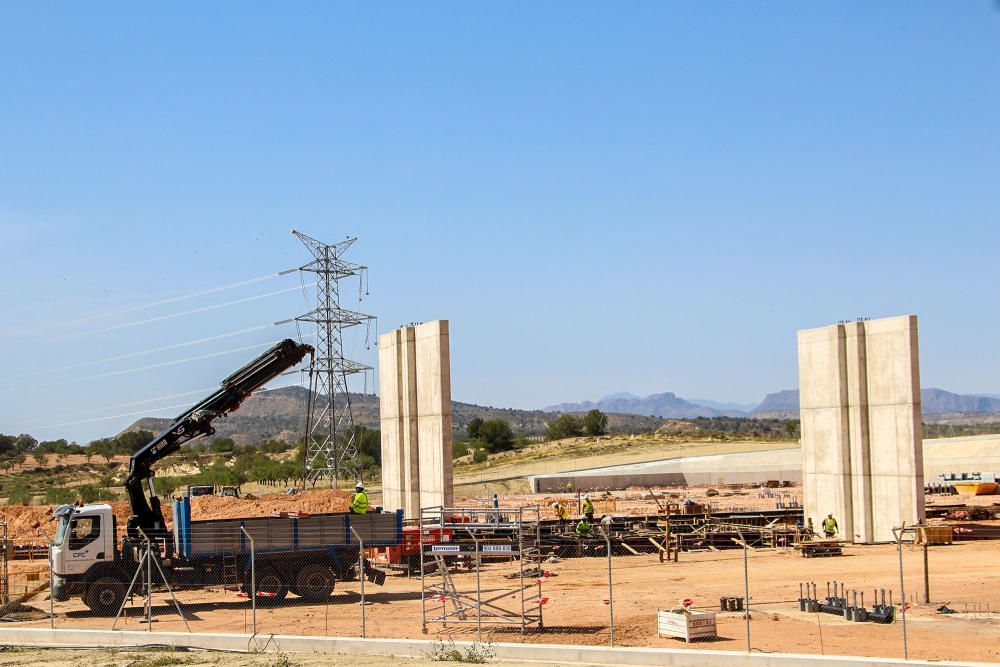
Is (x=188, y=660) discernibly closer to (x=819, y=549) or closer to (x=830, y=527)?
(x=819, y=549)

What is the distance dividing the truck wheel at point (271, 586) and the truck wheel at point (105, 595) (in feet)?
9.97

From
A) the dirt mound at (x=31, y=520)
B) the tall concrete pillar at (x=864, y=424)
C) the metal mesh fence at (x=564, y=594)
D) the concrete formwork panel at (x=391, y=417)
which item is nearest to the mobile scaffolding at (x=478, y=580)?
the metal mesh fence at (x=564, y=594)

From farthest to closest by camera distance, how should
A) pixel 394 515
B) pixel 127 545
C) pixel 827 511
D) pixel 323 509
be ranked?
pixel 323 509
pixel 827 511
pixel 394 515
pixel 127 545

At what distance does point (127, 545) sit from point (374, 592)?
6139 mm

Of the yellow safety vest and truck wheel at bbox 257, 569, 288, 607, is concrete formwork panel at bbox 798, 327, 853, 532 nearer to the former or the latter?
the yellow safety vest

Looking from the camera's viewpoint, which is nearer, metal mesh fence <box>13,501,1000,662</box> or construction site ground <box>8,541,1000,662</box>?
construction site ground <box>8,541,1000,662</box>

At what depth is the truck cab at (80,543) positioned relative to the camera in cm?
2433

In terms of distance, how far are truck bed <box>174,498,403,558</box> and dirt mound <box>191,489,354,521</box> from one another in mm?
20437

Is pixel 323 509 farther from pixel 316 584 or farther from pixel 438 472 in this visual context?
pixel 316 584

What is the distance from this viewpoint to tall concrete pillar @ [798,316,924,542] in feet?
123

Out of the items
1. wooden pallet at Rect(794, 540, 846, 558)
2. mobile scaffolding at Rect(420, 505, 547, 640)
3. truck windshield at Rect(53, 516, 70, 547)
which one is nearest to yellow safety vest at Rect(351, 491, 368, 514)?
mobile scaffolding at Rect(420, 505, 547, 640)

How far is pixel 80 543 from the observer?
24.5m

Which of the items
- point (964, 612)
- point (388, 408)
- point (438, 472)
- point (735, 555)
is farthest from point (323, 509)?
point (964, 612)

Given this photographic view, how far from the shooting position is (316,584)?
85.0 ft
